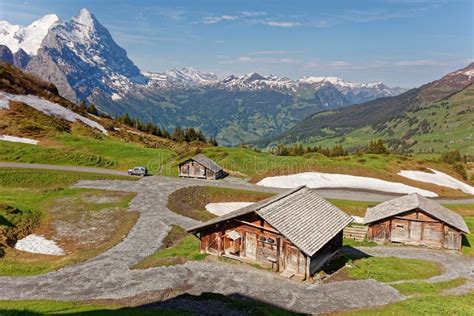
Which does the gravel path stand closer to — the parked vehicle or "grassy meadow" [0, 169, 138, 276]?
the parked vehicle

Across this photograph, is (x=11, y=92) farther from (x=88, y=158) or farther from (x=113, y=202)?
(x=113, y=202)

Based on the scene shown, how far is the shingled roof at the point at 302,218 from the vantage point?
115 feet

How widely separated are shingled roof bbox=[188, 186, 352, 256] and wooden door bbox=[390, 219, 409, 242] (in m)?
12.0

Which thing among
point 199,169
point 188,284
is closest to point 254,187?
point 199,169

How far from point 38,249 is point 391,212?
4206cm

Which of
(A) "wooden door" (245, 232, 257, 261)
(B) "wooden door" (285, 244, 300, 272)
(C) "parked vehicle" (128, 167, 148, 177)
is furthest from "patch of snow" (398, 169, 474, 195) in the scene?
(B) "wooden door" (285, 244, 300, 272)

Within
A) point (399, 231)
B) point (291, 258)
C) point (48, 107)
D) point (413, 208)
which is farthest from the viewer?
point (48, 107)

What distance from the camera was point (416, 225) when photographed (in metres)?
50.2

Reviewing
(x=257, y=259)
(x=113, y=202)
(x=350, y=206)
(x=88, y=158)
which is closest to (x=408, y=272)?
(x=257, y=259)

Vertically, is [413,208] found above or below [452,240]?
above

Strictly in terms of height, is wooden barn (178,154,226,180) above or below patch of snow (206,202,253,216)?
above

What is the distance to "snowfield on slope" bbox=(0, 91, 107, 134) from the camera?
378 feet

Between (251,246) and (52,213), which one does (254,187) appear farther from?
(251,246)

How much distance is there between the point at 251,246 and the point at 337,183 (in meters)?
45.6
